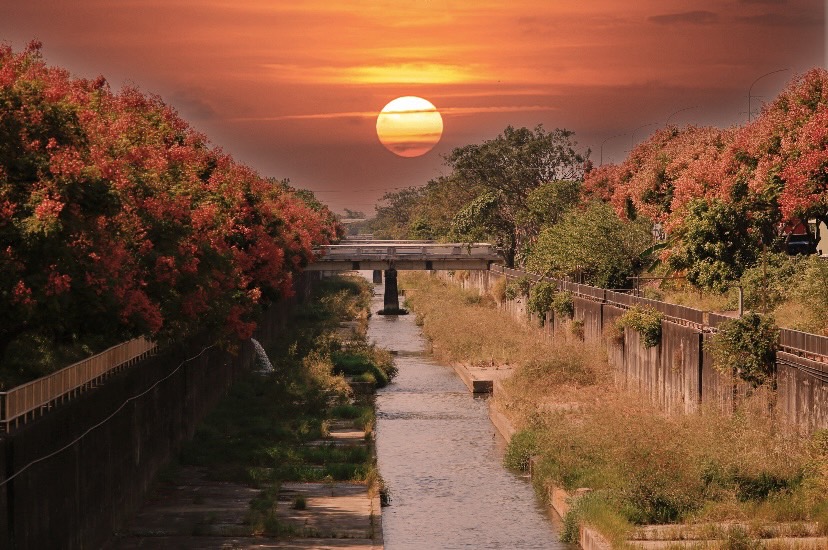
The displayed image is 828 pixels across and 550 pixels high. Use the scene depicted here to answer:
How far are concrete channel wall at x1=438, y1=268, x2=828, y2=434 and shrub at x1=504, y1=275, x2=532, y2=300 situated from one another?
1202 centimetres

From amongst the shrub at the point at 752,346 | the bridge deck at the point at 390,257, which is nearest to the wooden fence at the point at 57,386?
the shrub at the point at 752,346

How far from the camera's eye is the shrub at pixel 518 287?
3179 inches

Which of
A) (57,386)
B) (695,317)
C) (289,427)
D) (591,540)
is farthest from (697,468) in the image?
(289,427)

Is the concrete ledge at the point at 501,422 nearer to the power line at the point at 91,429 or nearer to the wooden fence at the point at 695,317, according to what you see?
the wooden fence at the point at 695,317

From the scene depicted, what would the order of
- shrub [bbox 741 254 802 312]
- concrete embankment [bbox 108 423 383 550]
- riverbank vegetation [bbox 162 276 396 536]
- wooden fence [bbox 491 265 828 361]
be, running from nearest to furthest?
concrete embankment [bbox 108 423 383 550] → wooden fence [bbox 491 265 828 361] → riverbank vegetation [bbox 162 276 396 536] → shrub [bbox 741 254 802 312]

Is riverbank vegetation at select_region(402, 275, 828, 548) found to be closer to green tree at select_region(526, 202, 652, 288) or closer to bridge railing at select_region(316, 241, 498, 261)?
green tree at select_region(526, 202, 652, 288)

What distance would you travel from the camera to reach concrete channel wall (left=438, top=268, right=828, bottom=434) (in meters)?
29.7

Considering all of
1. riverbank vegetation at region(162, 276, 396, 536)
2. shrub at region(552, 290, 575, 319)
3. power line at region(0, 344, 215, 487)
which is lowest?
riverbank vegetation at region(162, 276, 396, 536)

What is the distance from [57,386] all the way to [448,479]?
1668 cm

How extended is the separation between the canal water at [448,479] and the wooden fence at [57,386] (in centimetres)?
712

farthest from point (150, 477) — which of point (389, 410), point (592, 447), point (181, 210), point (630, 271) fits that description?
point (630, 271)

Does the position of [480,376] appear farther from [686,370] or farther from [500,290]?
[500,290]

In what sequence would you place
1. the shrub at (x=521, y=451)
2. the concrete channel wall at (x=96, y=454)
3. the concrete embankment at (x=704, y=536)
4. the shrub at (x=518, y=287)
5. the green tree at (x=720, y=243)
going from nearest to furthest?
1. the concrete channel wall at (x=96, y=454)
2. the concrete embankment at (x=704, y=536)
3. the shrub at (x=521, y=451)
4. the green tree at (x=720, y=243)
5. the shrub at (x=518, y=287)

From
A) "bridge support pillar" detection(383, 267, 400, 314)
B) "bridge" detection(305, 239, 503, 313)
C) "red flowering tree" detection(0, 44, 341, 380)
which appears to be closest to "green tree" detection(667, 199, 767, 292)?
"red flowering tree" detection(0, 44, 341, 380)
